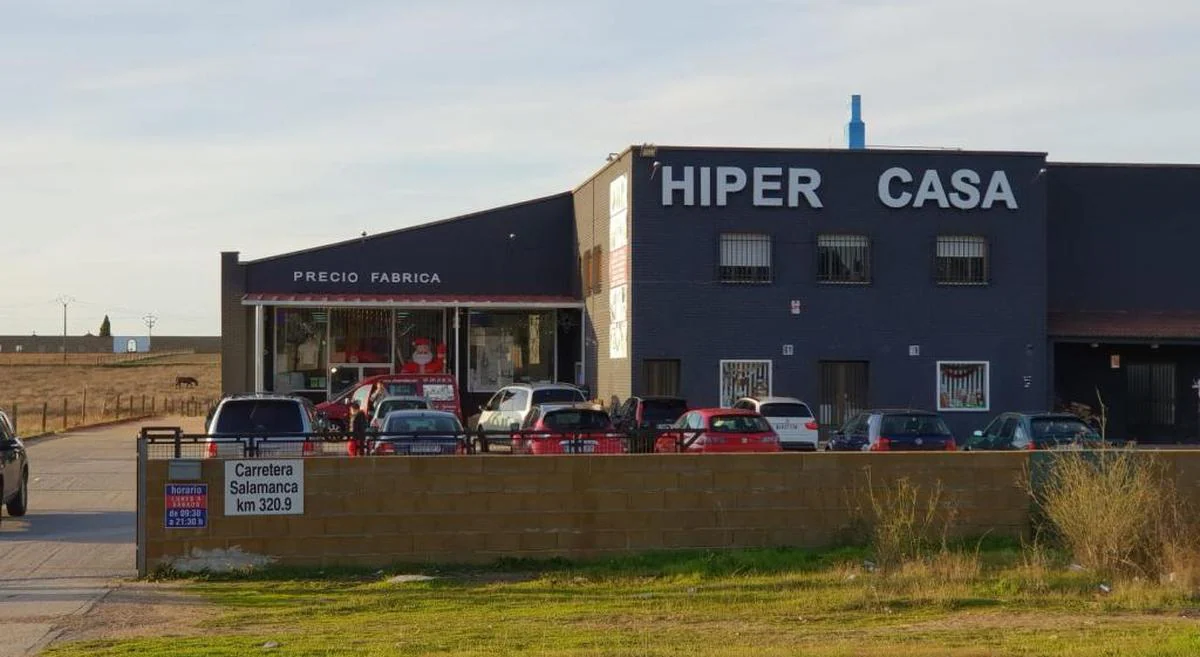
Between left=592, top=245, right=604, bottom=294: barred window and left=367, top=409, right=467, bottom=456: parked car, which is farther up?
left=592, top=245, right=604, bottom=294: barred window

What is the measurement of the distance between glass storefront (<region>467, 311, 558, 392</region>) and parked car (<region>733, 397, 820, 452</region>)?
15.8m

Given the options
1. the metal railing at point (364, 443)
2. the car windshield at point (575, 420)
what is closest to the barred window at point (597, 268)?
the car windshield at point (575, 420)

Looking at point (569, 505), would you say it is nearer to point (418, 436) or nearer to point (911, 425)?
point (418, 436)

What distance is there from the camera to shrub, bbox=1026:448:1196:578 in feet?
51.4

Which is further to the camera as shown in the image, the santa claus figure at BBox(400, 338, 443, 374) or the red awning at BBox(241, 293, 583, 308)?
the santa claus figure at BBox(400, 338, 443, 374)

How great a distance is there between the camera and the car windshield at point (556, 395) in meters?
32.9

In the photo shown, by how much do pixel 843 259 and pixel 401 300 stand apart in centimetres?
1386

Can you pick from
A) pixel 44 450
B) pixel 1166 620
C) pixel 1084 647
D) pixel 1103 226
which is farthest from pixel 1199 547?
pixel 44 450

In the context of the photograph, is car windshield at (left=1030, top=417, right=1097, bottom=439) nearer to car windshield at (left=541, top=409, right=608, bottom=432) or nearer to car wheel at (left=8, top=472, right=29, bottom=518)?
car windshield at (left=541, top=409, right=608, bottom=432)

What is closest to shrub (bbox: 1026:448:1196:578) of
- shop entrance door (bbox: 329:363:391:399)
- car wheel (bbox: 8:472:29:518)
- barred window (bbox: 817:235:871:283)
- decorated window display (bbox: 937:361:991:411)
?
car wheel (bbox: 8:472:29:518)

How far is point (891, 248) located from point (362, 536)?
23.3 m

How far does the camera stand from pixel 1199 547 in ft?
53.8

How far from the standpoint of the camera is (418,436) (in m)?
17.2

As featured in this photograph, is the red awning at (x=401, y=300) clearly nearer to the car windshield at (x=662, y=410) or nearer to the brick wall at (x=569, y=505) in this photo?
Result: the car windshield at (x=662, y=410)
